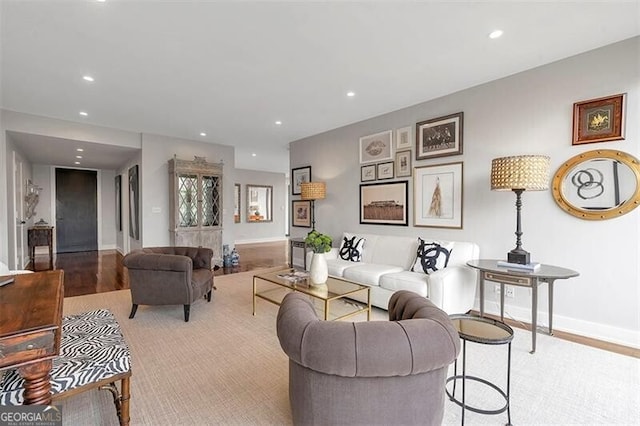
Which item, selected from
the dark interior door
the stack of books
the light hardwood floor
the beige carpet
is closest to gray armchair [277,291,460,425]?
the beige carpet

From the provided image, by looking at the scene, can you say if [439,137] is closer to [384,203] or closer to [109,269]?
[384,203]

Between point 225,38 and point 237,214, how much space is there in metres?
7.62

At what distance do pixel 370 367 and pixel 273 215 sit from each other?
967cm

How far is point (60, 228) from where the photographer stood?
780 cm

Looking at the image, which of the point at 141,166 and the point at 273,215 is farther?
the point at 273,215

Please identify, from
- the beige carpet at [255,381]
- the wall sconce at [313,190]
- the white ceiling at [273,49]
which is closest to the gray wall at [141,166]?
the white ceiling at [273,49]

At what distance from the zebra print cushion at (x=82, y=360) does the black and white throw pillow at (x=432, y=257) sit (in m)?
2.79

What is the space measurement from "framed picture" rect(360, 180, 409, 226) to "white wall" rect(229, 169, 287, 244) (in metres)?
5.99

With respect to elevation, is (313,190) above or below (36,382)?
above

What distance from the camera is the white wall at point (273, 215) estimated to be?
9695 millimetres

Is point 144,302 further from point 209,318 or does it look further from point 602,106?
point 602,106

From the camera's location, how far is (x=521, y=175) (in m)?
2.56

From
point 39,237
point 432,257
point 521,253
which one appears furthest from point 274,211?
point 521,253

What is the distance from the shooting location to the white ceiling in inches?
81.5
